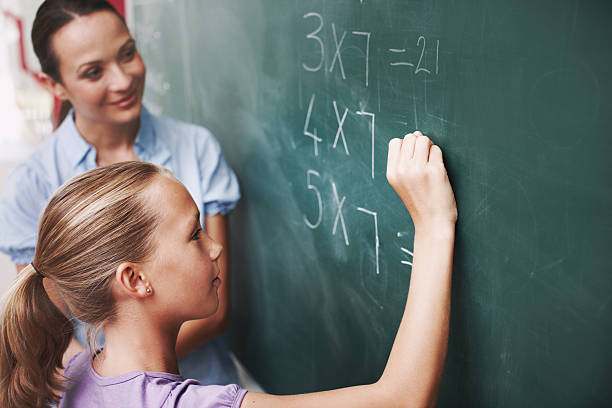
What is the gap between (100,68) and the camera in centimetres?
146

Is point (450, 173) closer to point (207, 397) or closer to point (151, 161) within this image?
point (207, 397)

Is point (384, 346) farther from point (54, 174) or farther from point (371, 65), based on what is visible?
point (54, 174)

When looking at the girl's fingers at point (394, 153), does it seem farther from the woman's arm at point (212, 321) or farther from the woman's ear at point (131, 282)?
the woman's arm at point (212, 321)

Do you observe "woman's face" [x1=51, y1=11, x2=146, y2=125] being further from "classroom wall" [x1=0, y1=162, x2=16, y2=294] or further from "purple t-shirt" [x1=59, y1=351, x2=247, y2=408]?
"classroom wall" [x1=0, y1=162, x2=16, y2=294]

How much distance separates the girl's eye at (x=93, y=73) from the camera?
145 cm

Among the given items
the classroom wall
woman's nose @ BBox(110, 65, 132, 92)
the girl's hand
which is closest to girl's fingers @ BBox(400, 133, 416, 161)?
the girl's hand

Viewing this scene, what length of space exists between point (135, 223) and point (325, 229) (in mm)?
632

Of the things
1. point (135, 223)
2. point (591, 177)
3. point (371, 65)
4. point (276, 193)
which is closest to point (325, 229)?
point (276, 193)

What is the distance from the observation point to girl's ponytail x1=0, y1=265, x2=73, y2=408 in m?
1.10

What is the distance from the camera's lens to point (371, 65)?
1220mm

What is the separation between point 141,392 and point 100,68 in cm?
85

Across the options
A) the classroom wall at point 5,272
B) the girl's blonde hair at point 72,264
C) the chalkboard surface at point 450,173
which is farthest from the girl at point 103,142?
the classroom wall at point 5,272

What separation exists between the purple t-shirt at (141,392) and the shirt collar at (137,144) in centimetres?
64

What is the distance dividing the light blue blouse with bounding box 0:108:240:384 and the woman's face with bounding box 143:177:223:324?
0.51 metres
